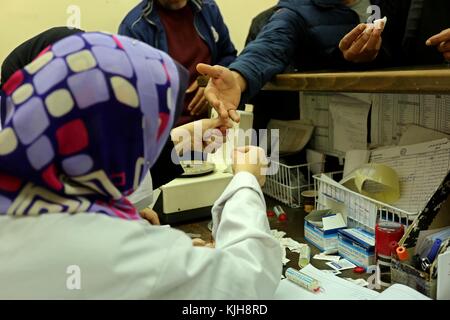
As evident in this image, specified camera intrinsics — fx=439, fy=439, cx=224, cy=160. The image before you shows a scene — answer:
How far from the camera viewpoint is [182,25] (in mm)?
1590

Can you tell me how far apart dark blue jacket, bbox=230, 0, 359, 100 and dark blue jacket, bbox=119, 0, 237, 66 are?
1.24 feet

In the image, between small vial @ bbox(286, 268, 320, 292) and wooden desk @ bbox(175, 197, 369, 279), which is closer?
small vial @ bbox(286, 268, 320, 292)

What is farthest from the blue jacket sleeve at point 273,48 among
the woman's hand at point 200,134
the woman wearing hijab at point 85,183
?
the woman wearing hijab at point 85,183

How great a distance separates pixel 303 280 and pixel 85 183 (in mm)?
503

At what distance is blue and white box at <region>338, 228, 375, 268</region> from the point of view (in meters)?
0.96

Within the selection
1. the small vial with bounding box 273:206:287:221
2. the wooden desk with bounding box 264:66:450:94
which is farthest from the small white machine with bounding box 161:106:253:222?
the wooden desk with bounding box 264:66:450:94

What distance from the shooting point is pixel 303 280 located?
34.1 inches

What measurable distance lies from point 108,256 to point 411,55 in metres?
0.98

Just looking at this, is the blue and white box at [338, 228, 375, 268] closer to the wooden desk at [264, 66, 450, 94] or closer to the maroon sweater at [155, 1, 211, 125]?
the wooden desk at [264, 66, 450, 94]

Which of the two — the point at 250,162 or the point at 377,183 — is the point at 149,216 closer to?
the point at 250,162

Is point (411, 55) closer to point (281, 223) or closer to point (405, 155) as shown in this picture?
point (405, 155)

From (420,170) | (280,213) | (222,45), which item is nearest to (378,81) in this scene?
(420,170)

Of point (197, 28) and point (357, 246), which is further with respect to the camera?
point (197, 28)

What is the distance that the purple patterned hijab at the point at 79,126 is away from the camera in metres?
0.51
